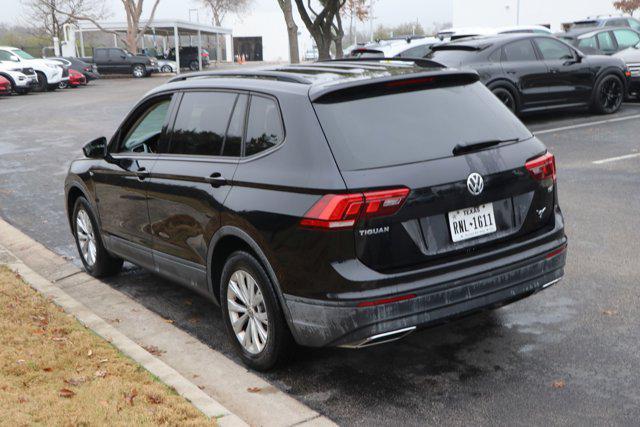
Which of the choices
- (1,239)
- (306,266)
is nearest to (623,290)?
(306,266)

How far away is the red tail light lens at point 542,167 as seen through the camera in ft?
15.5

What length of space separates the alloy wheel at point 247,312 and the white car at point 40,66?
3390 centimetres

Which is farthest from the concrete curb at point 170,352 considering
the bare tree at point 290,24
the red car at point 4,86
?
the red car at point 4,86

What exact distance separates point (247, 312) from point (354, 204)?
3.95 feet

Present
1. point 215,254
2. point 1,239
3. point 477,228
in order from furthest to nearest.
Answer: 1. point 1,239
2. point 215,254
3. point 477,228

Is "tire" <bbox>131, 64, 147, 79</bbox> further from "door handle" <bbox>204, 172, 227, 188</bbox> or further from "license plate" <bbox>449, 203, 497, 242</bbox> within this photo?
"license plate" <bbox>449, 203, 497, 242</bbox>

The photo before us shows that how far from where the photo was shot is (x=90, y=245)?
734 cm

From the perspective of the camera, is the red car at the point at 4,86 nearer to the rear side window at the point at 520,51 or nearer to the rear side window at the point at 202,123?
the rear side window at the point at 520,51

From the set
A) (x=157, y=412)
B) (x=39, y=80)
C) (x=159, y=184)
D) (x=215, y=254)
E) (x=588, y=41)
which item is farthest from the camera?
(x=39, y=80)

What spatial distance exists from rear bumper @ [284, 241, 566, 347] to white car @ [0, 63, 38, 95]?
3298cm

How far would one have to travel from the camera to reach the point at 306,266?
4281 mm

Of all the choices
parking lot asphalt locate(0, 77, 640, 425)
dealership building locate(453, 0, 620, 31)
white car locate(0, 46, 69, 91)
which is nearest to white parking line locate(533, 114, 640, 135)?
parking lot asphalt locate(0, 77, 640, 425)

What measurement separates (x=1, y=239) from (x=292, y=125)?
5688 mm

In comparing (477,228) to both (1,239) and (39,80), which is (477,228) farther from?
(39,80)
